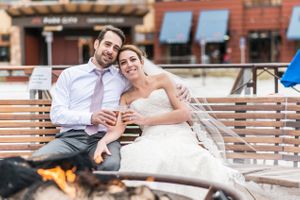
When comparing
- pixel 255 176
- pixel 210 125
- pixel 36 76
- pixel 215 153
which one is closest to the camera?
pixel 255 176

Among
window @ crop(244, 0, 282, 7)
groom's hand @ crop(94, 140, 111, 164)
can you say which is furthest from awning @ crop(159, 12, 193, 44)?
groom's hand @ crop(94, 140, 111, 164)

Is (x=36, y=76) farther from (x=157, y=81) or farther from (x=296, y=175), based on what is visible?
(x=296, y=175)

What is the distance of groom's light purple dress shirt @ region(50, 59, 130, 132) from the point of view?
3994 millimetres

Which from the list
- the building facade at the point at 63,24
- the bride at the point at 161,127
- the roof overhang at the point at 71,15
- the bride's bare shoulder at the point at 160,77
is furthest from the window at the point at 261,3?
the bride's bare shoulder at the point at 160,77

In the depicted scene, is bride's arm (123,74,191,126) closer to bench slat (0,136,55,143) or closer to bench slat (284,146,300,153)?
bench slat (0,136,55,143)

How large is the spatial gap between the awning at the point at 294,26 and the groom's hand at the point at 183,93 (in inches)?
1267

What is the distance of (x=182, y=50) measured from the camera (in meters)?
38.1

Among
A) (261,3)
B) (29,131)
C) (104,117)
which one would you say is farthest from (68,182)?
(261,3)

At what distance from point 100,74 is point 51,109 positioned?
438mm

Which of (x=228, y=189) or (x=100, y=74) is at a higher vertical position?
(x=100, y=74)

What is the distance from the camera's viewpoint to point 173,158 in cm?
346

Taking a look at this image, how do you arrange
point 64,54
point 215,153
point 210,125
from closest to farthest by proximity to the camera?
point 215,153 → point 210,125 → point 64,54

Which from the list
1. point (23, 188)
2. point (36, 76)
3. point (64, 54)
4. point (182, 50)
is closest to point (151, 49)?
point (182, 50)

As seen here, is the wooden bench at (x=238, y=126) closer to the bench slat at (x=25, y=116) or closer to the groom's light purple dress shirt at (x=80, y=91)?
the bench slat at (x=25, y=116)
